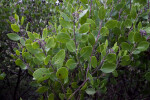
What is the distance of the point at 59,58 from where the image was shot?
116 centimetres

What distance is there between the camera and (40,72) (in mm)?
1156

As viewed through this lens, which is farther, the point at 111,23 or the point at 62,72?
the point at 111,23

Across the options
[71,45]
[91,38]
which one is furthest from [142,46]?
[71,45]

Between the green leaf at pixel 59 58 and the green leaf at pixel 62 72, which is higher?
the green leaf at pixel 59 58

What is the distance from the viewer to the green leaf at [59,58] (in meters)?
1.14

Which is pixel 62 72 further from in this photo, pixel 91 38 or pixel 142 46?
pixel 142 46

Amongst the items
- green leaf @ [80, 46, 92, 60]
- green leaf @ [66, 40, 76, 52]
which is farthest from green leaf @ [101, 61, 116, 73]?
green leaf @ [66, 40, 76, 52]

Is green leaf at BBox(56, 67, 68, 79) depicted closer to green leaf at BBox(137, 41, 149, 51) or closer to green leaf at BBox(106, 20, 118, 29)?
green leaf at BBox(106, 20, 118, 29)

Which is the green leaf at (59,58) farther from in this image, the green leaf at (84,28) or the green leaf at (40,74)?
the green leaf at (84,28)

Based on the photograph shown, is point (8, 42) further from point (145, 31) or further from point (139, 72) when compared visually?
point (145, 31)

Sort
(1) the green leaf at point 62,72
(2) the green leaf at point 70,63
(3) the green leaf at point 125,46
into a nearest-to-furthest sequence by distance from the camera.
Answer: (1) the green leaf at point 62,72
(2) the green leaf at point 70,63
(3) the green leaf at point 125,46

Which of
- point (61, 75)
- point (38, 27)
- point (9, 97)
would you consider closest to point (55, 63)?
point (61, 75)

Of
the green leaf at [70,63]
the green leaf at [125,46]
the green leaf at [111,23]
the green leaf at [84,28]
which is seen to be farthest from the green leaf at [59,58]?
the green leaf at [125,46]

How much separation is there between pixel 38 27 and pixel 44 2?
3.41 feet
